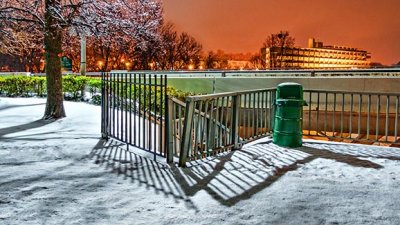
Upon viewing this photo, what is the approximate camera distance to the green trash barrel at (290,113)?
847cm

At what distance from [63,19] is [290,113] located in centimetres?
757

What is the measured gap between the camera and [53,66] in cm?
1366

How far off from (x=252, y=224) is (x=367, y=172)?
301cm

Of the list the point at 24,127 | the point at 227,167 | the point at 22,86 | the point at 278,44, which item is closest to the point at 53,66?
the point at 24,127

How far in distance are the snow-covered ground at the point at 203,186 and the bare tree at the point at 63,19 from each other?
4987mm

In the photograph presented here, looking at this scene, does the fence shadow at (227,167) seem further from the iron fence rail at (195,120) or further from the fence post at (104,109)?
the fence post at (104,109)

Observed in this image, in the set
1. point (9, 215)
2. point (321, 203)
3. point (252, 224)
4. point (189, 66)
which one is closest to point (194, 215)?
point (252, 224)

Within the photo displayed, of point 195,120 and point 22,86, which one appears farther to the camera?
point 22,86

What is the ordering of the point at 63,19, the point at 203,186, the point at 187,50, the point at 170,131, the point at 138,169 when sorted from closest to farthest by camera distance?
the point at 203,186 < the point at 138,169 < the point at 170,131 < the point at 63,19 < the point at 187,50

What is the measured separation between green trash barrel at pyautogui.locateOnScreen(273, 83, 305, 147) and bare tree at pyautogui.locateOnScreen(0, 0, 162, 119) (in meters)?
6.42

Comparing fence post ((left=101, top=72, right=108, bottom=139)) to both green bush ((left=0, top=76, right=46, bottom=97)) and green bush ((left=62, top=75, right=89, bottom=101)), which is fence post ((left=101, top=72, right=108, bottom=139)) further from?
green bush ((left=0, top=76, right=46, bottom=97))

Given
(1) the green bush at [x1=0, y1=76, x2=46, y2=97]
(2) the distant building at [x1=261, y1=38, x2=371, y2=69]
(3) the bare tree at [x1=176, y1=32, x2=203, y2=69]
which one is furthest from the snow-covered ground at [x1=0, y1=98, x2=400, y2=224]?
(2) the distant building at [x1=261, y1=38, x2=371, y2=69]

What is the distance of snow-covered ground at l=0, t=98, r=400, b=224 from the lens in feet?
14.7

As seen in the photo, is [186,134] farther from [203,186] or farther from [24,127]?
[24,127]
